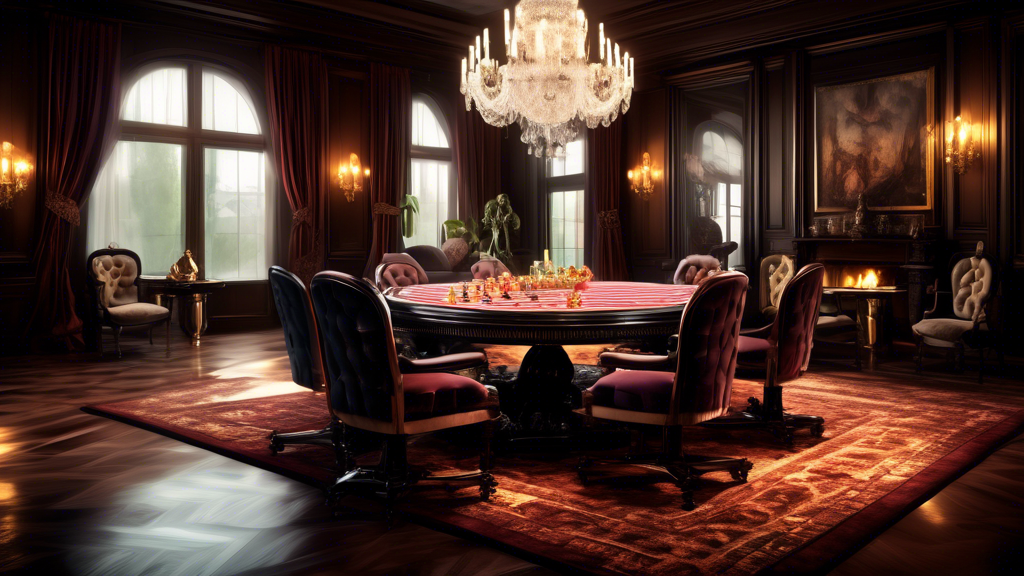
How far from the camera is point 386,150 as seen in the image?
30.0 ft

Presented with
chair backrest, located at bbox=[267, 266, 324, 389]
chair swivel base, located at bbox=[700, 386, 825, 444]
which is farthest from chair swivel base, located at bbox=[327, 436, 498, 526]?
chair swivel base, located at bbox=[700, 386, 825, 444]

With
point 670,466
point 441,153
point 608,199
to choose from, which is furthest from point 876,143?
point 670,466

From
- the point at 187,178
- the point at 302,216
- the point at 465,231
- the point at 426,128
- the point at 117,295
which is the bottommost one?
the point at 117,295

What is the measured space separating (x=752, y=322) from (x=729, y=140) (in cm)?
373

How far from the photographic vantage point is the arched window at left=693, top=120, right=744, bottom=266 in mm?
10406

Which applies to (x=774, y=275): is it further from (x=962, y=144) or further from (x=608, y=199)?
(x=608, y=199)

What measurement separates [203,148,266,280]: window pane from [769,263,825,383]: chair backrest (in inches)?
256

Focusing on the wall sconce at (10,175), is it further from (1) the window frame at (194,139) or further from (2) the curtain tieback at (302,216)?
(2) the curtain tieback at (302,216)

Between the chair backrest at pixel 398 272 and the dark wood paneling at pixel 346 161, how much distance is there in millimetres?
3412

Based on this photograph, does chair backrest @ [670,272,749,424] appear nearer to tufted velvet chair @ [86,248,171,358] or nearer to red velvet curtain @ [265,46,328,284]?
tufted velvet chair @ [86,248,171,358]

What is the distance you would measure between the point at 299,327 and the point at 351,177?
579cm

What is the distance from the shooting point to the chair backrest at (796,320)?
3.58m

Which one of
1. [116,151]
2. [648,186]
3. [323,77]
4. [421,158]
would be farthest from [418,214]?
[116,151]

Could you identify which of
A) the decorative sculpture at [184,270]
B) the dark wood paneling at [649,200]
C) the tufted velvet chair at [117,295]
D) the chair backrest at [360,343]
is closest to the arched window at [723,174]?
the dark wood paneling at [649,200]
